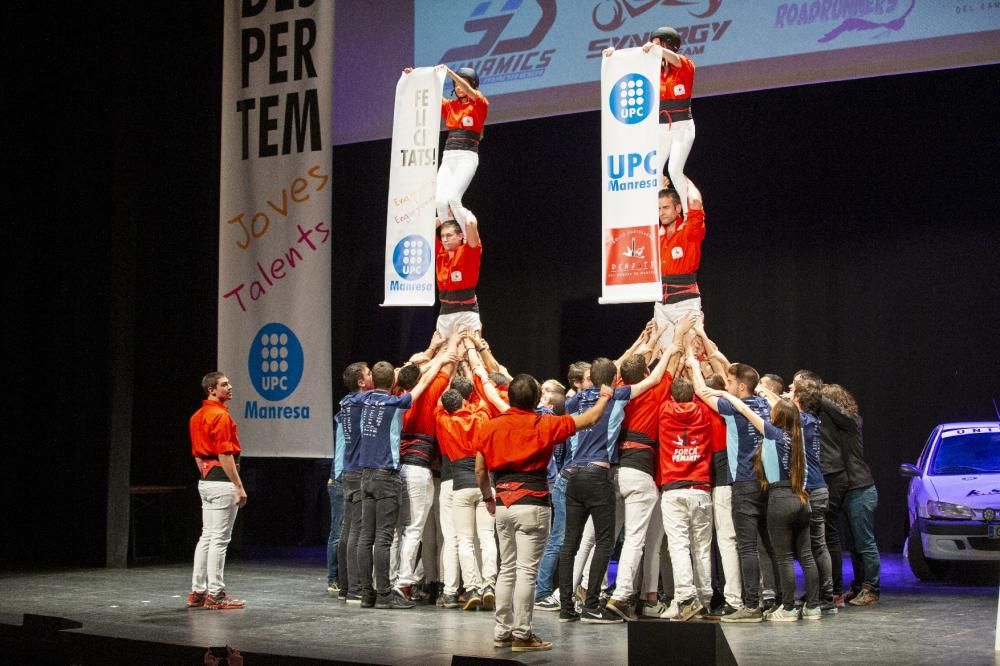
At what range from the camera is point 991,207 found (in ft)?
35.0

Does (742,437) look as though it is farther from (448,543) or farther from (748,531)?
(448,543)

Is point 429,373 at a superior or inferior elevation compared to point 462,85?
inferior

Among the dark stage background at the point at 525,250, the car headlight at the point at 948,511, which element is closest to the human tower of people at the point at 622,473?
the car headlight at the point at 948,511

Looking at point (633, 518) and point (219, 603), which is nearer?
point (633, 518)

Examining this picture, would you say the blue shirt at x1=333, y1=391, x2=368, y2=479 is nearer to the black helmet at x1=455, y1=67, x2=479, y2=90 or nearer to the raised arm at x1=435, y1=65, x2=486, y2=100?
the raised arm at x1=435, y1=65, x2=486, y2=100

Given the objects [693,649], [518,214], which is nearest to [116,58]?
[518,214]

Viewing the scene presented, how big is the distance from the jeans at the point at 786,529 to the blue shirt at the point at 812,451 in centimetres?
49

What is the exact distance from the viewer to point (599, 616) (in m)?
7.69

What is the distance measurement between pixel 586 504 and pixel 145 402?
6438 mm

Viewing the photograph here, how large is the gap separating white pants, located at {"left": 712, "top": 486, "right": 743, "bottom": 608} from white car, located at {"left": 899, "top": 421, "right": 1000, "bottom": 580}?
225 cm

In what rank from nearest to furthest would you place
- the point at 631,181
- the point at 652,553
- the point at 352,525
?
the point at 652,553 → the point at 631,181 → the point at 352,525

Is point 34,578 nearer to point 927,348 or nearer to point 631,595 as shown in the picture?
point 631,595

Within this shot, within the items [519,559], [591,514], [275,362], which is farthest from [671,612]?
[275,362]

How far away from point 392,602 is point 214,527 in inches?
54.5
